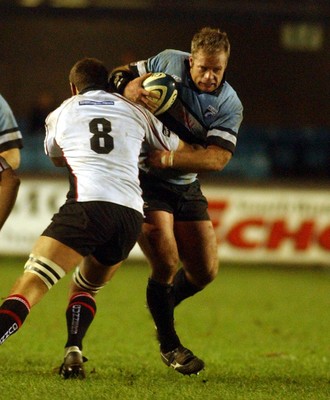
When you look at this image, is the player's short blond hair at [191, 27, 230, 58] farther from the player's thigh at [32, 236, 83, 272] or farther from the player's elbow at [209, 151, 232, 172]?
the player's thigh at [32, 236, 83, 272]

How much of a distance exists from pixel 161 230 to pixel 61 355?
1336 millimetres

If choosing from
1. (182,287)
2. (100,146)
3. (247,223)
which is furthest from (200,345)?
(247,223)

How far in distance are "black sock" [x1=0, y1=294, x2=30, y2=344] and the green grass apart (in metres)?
0.33

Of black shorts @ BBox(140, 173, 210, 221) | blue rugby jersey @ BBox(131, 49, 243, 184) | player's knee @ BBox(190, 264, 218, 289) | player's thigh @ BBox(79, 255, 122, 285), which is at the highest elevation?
blue rugby jersey @ BBox(131, 49, 243, 184)

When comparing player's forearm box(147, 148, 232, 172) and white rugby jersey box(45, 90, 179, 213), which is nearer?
white rugby jersey box(45, 90, 179, 213)

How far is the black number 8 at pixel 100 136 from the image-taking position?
5852 mm

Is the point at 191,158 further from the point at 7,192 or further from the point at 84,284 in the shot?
the point at 7,192

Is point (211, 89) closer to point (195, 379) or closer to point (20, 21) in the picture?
point (195, 379)

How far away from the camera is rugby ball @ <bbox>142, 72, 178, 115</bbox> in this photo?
20.2 ft

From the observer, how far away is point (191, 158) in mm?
6227

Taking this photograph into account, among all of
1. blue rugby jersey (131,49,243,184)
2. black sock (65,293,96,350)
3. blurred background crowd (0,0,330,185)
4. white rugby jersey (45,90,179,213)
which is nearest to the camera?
white rugby jersey (45,90,179,213)

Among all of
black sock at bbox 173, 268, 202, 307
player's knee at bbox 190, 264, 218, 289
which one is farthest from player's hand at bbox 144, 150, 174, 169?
black sock at bbox 173, 268, 202, 307

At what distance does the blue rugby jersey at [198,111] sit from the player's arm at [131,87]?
0.79 ft

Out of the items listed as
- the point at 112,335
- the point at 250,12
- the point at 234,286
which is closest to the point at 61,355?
the point at 112,335
